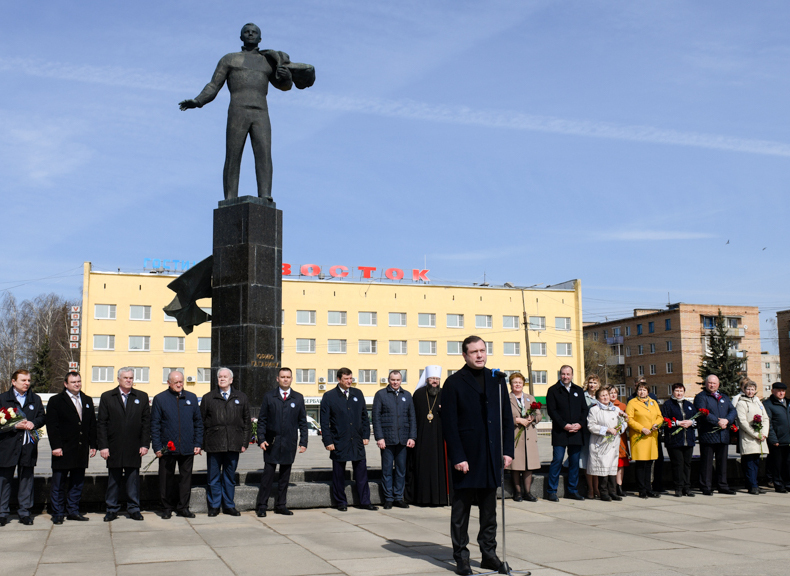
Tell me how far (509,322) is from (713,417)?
55.7m

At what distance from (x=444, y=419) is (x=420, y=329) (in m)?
58.4

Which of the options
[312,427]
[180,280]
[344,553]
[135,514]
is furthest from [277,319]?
[312,427]

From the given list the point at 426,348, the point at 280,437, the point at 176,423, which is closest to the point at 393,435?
the point at 280,437

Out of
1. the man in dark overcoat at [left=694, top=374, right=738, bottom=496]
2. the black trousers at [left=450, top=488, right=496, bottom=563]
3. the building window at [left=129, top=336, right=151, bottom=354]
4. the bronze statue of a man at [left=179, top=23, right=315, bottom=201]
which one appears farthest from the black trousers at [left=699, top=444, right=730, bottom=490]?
the building window at [left=129, top=336, right=151, bottom=354]

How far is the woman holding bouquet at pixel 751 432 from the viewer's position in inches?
492

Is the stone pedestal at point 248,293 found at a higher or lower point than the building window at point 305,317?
lower

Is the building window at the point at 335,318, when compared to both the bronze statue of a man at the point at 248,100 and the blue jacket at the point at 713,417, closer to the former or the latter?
the bronze statue of a man at the point at 248,100

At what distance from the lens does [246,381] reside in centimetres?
1238

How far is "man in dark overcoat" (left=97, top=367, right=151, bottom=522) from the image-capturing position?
Answer: 9.55 m

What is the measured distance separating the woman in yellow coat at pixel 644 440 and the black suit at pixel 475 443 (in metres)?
5.51

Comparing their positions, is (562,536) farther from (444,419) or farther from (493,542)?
(444,419)

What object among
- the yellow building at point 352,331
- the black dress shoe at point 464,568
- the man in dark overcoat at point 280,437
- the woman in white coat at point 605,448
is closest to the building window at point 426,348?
the yellow building at point 352,331

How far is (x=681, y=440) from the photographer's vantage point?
39.8ft

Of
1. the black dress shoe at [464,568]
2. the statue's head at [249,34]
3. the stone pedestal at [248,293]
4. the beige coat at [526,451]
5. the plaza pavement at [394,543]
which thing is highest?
the statue's head at [249,34]
